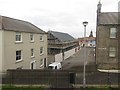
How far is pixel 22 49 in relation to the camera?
2930 centimetres

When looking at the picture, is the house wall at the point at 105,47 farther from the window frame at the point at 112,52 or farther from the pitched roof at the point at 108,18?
the pitched roof at the point at 108,18

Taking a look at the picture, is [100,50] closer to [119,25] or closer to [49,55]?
[119,25]

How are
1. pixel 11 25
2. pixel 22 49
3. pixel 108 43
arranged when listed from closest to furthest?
pixel 11 25 → pixel 22 49 → pixel 108 43

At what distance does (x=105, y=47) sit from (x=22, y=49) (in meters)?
14.2

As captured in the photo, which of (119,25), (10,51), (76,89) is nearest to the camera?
(76,89)

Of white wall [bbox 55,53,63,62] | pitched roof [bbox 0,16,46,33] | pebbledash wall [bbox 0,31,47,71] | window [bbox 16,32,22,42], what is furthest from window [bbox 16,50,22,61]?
white wall [bbox 55,53,63,62]

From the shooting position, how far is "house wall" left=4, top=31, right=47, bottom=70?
2522 cm

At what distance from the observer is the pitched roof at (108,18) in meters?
32.1

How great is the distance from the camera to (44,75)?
2202 cm

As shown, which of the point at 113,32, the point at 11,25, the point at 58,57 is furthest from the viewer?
the point at 58,57

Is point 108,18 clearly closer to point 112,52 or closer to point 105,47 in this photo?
point 105,47

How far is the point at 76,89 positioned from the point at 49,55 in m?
24.9

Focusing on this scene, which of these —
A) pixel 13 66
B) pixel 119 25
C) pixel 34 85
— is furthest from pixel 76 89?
pixel 119 25

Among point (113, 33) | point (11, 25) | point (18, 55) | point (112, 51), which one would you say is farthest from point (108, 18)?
point (18, 55)
